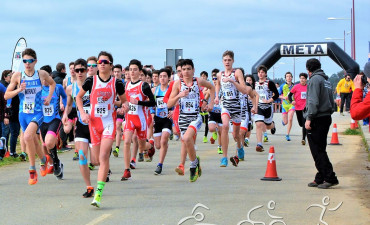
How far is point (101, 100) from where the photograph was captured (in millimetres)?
9750

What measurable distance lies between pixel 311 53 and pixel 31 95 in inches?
1035

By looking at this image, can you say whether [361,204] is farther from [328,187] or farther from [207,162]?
[207,162]

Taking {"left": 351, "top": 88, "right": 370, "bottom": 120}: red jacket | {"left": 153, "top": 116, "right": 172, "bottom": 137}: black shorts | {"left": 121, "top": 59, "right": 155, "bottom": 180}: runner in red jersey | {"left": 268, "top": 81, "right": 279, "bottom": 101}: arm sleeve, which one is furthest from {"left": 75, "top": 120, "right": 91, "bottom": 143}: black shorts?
{"left": 268, "top": 81, "right": 279, "bottom": 101}: arm sleeve

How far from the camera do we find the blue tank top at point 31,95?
11.6 metres

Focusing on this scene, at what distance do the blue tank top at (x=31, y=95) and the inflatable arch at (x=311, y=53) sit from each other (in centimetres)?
2475

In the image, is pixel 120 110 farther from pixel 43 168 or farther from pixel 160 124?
pixel 160 124

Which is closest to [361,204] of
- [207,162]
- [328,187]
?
[328,187]

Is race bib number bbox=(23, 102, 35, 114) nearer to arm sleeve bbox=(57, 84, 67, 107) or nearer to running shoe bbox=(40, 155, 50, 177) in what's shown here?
running shoe bbox=(40, 155, 50, 177)

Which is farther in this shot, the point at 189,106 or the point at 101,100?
the point at 189,106

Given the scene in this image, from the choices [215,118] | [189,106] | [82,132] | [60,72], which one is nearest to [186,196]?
[82,132]

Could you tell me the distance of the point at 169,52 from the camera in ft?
107

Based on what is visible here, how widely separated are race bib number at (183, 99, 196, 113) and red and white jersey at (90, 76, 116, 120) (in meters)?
2.39

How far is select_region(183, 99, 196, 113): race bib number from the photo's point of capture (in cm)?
1198

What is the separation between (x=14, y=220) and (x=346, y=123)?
25.5m
